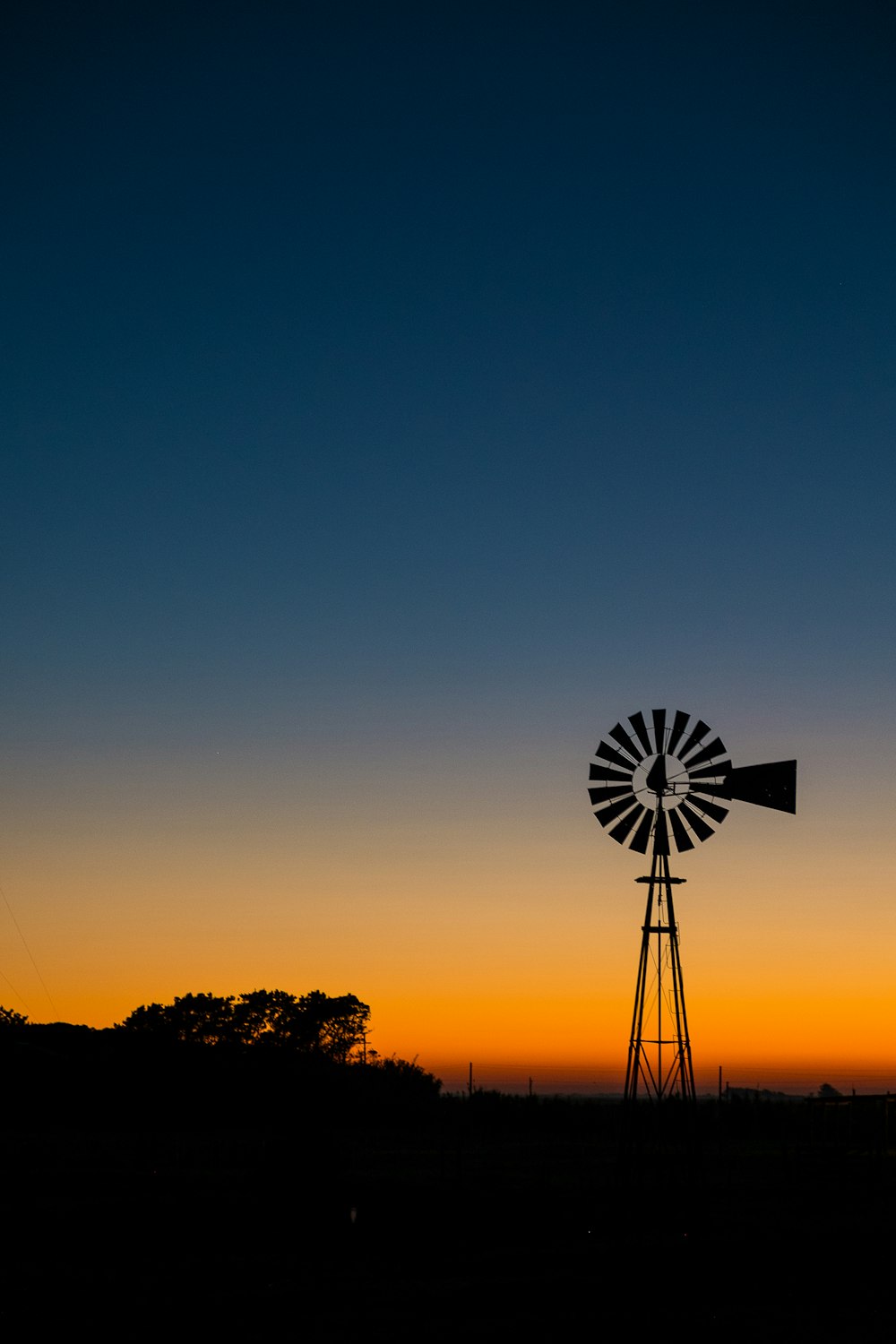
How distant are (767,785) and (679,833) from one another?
2.00 m

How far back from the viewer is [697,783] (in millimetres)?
26062

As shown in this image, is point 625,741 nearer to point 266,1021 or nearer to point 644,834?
point 644,834

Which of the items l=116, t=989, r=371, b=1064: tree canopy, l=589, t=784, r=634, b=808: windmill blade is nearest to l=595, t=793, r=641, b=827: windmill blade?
l=589, t=784, r=634, b=808: windmill blade

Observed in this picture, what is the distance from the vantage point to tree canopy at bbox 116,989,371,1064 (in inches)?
2680

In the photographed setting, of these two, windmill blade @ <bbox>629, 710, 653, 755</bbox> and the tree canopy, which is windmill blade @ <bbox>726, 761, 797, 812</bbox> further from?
the tree canopy

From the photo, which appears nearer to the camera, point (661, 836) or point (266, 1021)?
point (661, 836)

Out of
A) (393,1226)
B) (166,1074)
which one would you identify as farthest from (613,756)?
(166,1074)

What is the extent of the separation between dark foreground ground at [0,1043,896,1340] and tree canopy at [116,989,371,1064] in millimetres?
19580

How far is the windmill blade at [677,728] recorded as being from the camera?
84.9ft

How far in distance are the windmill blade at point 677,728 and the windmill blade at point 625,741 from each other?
673 mm

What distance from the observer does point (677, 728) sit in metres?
26.0

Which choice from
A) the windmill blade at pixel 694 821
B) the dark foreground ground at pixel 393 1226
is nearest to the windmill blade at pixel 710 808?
the windmill blade at pixel 694 821

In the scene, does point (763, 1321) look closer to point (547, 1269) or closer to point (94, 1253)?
point (547, 1269)

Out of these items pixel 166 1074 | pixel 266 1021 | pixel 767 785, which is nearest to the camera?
pixel 767 785
